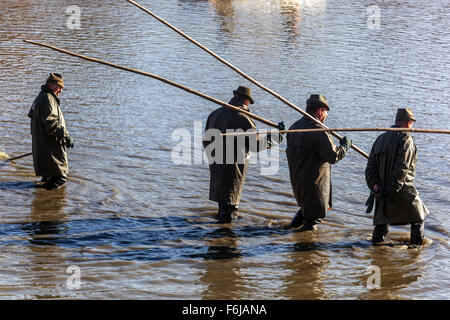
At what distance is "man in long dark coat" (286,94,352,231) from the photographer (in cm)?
790

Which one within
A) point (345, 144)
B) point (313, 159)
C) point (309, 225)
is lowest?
point (309, 225)

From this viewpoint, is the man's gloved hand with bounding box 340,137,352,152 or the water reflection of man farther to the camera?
the water reflection of man

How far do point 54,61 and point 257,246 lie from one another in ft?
39.1

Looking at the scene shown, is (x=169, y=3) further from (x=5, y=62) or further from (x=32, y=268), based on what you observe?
(x=32, y=268)

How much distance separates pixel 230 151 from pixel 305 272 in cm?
192

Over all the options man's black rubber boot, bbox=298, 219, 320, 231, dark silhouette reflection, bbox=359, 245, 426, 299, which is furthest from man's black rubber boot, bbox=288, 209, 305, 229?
dark silhouette reflection, bbox=359, 245, 426, 299

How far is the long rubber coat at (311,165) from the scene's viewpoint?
789cm

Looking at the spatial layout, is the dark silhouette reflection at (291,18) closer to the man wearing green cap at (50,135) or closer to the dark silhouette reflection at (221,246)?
the man wearing green cap at (50,135)

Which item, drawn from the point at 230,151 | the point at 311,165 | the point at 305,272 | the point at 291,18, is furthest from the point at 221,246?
the point at 291,18

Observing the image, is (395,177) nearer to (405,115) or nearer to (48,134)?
(405,115)

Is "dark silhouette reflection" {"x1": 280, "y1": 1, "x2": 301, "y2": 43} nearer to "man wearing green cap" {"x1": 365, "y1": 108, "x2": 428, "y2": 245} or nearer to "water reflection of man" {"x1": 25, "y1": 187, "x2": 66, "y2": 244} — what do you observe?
"water reflection of man" {"x1": 25, "y1": 187, "x2": 66, "y2": 244}

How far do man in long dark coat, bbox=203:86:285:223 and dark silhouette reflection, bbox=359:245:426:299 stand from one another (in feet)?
5.92

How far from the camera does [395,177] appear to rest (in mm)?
7625

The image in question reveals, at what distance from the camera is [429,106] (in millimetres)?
15219
